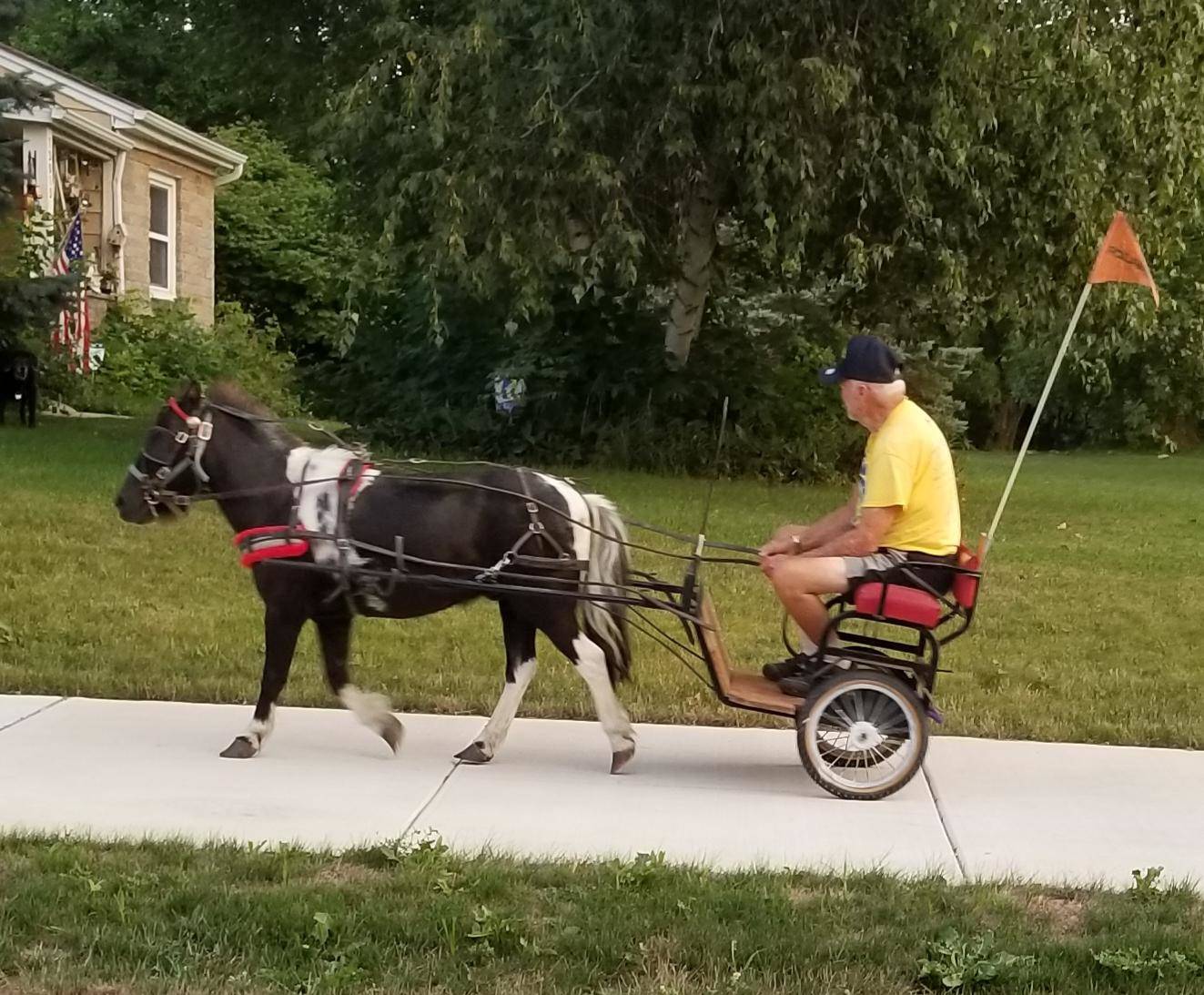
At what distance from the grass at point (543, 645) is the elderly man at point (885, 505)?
1734mm

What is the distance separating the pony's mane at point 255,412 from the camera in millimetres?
6586

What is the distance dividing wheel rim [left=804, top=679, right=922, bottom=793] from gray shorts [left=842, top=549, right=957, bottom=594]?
42 cm

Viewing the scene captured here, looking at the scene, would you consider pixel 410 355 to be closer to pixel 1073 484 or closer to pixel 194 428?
pixel 1073 484

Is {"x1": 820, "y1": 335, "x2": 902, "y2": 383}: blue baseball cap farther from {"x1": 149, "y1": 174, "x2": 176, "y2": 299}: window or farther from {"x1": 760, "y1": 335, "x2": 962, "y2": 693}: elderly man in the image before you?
{"x1": 149, "y1": 174, "x2": 176, "y2": 299}: window

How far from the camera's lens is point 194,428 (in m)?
6.52

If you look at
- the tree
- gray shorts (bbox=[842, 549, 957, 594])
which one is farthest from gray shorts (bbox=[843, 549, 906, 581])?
the tree

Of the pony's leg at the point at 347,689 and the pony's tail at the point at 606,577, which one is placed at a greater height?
the pony's tail at the point at 606,577

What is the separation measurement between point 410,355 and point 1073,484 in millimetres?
10492

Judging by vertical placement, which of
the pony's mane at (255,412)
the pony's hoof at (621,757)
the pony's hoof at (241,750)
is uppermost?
the pony's mane at (255,412)

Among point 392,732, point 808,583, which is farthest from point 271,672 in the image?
point 808,583

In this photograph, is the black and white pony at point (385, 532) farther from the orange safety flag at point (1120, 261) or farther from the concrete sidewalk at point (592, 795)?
the orange safety flag at point (1120, 261)

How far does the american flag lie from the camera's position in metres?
22.0

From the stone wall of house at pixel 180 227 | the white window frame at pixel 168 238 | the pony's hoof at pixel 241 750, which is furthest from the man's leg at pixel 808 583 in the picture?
the white window frame at pixel 168 238

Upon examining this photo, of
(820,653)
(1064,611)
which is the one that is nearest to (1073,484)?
(1064,611)
